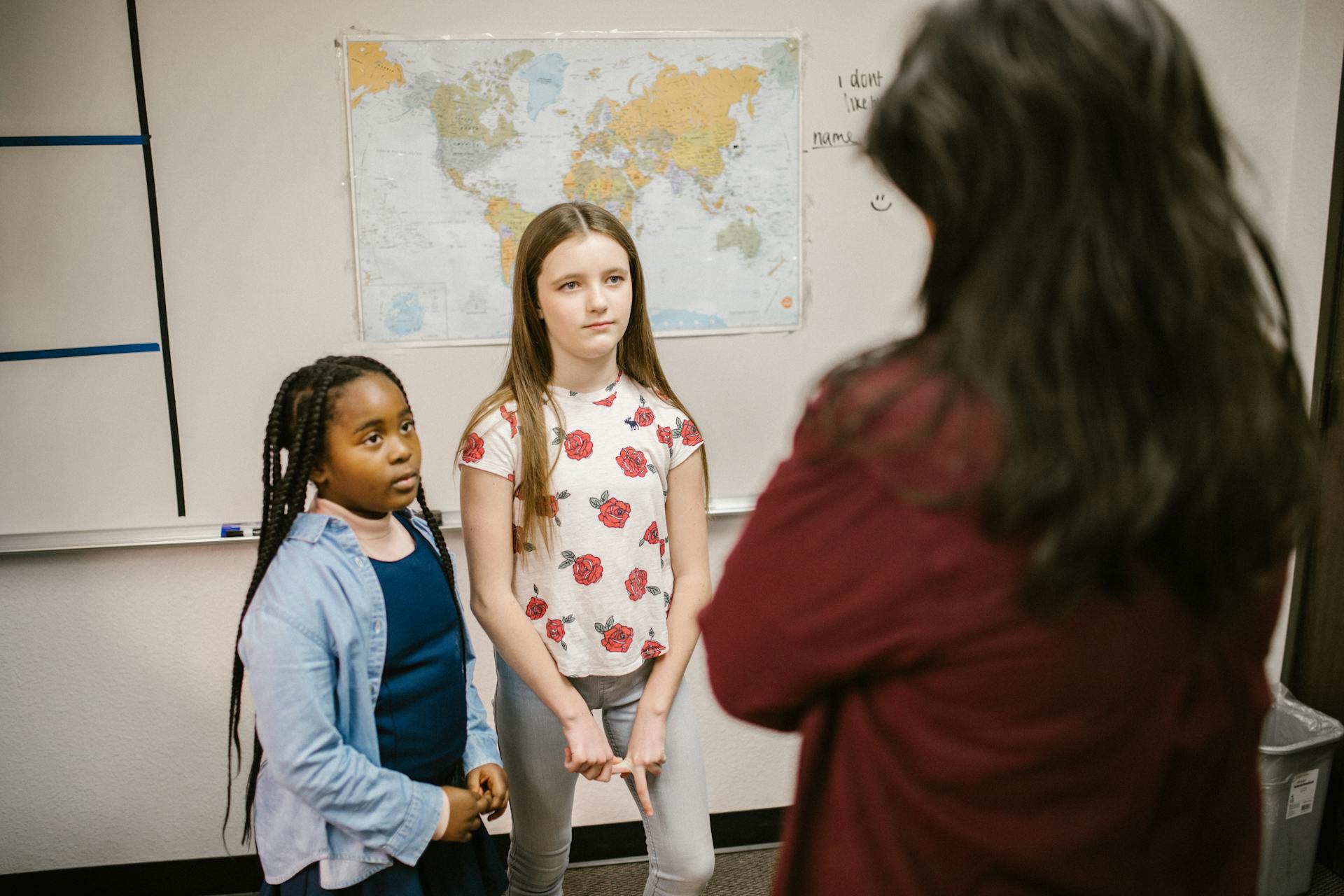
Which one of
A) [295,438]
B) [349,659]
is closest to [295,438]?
[295,438]

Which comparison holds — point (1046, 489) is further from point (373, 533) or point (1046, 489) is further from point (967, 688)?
point (373, 533)

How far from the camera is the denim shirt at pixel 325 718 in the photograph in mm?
1044

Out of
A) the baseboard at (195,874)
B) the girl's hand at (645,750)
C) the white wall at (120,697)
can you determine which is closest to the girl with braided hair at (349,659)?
the girl's hand at (645,750)

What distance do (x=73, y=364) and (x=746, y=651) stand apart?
1.84m

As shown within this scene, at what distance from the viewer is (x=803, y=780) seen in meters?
0.72

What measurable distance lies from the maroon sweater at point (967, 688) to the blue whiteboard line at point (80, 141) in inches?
70.3

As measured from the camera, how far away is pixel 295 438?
111 centimetres

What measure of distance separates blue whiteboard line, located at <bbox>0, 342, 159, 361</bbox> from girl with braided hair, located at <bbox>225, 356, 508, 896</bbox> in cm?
93

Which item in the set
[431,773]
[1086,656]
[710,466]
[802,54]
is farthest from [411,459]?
[802,54]

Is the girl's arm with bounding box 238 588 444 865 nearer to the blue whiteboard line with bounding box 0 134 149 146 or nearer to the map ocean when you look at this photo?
the map ocean

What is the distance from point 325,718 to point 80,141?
1.46 meters

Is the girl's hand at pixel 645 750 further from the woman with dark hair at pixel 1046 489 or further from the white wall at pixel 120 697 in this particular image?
the woman with dark hair at pixel 1046 489

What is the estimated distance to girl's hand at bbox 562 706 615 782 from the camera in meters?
1.37

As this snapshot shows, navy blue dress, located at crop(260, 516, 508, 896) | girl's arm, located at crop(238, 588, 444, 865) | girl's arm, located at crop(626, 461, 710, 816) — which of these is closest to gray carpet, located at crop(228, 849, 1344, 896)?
girl's arm, located at crop(626, 461, 710, 816)
